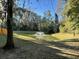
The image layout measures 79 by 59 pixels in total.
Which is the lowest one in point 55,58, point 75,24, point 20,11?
point 55,58

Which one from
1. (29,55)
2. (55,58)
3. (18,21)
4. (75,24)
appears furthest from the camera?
(75,24)

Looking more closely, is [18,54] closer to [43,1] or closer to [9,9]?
[9,9]

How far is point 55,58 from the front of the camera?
32.1 feet

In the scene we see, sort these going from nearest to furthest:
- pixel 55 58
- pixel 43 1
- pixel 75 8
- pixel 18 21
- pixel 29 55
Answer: pixel 43 1, pixel 55 58, pixel 29 55, pixel 18 21, pixel 75 8

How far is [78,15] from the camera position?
16.0 m

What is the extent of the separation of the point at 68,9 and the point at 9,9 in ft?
24.1

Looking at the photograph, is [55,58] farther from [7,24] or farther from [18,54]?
[7,24]

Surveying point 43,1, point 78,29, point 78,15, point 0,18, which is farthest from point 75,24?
point 43,1

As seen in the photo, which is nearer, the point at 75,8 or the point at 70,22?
the point at 75,8

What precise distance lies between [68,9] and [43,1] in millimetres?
10893

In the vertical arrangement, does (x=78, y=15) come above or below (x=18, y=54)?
above

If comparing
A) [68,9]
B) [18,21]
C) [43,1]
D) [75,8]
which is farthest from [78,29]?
[43,1]

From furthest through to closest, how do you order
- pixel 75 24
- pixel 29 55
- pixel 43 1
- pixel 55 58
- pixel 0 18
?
1. pixel 75 24
2. pixel 0 18
3. pixel 29 55
4. pixel 55 58
5. pixel 43 1

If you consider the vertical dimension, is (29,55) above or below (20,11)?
below
